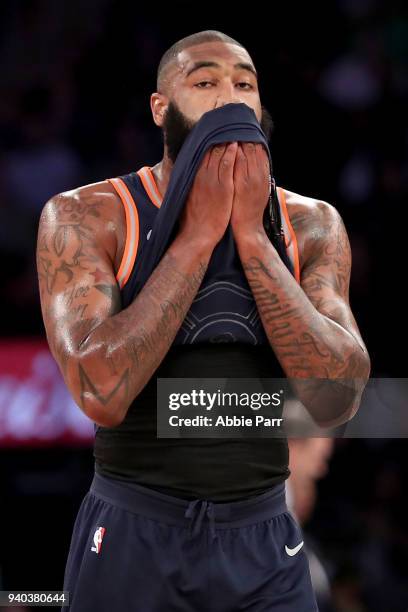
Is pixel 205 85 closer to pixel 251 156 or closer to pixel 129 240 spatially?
pixel 251 156

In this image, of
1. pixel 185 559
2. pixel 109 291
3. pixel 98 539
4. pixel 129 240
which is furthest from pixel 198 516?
pixel 129 240

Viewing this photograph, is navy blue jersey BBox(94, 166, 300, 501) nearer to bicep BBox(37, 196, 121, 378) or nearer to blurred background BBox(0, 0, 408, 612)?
bicep BBox(37, 196, 121, 378)

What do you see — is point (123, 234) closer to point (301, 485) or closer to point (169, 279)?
point (169, 279)

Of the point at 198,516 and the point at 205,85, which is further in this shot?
the point at 205,85

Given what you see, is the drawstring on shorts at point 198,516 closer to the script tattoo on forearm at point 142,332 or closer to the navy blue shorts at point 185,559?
the navy blue shorts at point 185,559

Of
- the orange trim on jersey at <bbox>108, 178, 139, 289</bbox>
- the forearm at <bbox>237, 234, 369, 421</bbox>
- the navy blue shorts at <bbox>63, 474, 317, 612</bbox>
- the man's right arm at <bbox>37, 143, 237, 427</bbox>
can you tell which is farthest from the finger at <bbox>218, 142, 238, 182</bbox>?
the navy blue shorts at <bbox>63, 474, 317, 612</bbox>

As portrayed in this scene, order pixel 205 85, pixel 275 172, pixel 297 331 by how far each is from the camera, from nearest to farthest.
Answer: pixel 297 331 → pixel 205 85 → pixel 275 172

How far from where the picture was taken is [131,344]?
89.1 inches

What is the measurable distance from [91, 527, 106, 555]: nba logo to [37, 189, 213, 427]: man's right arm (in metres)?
0.28

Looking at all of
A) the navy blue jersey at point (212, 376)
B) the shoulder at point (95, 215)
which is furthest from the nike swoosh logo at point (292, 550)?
the shoulder at point (95, 215)

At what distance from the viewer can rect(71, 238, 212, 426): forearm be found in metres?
2.26

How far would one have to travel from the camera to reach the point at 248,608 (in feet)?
7.72

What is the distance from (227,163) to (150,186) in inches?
13.2

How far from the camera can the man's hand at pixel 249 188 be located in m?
2.40
